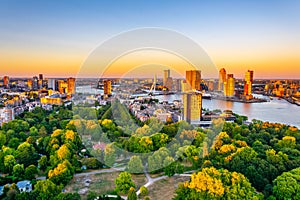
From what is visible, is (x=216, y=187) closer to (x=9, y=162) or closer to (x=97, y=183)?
(x=97, y=183)

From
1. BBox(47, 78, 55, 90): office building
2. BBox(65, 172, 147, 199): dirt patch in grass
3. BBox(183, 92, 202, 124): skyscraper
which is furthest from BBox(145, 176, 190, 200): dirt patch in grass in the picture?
BBox(47, 78, 55, 90): office building

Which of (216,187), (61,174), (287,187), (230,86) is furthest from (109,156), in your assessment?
(230,86)

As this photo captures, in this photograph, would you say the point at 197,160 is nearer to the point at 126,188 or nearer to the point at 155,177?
the point at 155,177

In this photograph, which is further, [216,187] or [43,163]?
[43,163]

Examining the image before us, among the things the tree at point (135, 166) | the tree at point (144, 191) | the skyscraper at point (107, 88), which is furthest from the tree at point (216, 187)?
the skyscraper at point (107, 88)

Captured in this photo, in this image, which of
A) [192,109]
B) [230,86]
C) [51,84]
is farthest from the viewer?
[51,84]

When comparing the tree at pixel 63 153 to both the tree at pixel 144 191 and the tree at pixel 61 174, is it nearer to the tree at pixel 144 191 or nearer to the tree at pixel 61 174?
the tree at pixel 61 174
